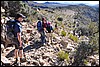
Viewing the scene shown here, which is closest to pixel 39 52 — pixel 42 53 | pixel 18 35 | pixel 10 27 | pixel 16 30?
pixel 42 53

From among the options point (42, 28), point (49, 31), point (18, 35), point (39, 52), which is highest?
point (18, 35)

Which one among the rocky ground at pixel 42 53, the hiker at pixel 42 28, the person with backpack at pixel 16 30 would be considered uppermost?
the person with backpack at pixel 16 30

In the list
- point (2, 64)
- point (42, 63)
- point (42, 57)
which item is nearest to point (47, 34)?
point (42, 57)

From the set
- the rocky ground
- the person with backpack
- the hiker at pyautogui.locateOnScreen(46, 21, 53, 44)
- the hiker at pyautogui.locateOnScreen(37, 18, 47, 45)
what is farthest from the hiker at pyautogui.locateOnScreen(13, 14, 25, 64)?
the hiker at pyautogui.locateOnScreen(46, 21, 53, 44)

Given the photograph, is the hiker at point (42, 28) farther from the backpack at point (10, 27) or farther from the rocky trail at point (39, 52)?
the backpack at point (10, 27)

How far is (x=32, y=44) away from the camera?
37.8 feet

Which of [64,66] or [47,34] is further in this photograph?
[47,34]

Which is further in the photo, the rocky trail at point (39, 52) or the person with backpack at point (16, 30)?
the rocky trail at point (39, 52)

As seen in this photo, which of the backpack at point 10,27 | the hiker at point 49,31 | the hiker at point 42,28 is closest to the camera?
the backpack at point 10,27

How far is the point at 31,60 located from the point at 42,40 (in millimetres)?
2423

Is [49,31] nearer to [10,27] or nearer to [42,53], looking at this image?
[42,53]

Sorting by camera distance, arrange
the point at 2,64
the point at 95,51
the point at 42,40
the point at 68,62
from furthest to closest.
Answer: the point at 42,40, the point at 95,51, the point at 68,62, the point at 2,64

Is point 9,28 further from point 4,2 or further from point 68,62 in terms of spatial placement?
point 4,2

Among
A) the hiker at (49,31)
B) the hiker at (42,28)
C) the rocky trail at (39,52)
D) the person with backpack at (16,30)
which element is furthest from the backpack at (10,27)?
the hiker at (49,31)
